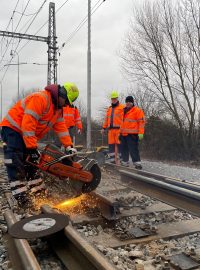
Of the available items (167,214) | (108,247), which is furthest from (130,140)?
(108,247)

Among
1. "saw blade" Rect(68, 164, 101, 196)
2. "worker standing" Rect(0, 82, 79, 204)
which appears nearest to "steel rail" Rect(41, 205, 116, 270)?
"saw blade" Rect(68, 164, 101, 196)

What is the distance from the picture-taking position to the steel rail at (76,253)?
278cm

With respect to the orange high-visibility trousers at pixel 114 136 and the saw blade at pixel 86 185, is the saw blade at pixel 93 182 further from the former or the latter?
the orange high-visibility trousers at pixel 114 136

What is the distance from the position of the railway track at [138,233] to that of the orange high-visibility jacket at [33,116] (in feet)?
3.82

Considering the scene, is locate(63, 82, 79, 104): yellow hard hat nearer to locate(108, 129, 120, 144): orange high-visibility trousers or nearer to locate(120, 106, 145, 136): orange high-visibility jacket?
locate(120, 106, 145, 136): orange high-visibility jacket

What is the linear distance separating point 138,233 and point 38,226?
1.25 meters

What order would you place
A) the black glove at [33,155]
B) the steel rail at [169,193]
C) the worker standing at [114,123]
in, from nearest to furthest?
the steel rail at [169,193] → the black glove at [33,155] → the worker standing at [114,123]

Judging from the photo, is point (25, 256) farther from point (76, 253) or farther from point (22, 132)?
point (22, 132)

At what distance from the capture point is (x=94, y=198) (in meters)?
5.17

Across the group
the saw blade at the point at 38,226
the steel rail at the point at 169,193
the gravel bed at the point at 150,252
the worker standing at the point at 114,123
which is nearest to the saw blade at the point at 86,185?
the saw blade at the point at 38,226

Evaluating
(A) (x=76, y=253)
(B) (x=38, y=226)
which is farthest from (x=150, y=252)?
(B) (x=38, y=226)

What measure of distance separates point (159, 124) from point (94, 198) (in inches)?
450

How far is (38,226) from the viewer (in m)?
3.81

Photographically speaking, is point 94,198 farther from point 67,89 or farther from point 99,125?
point 99,125
